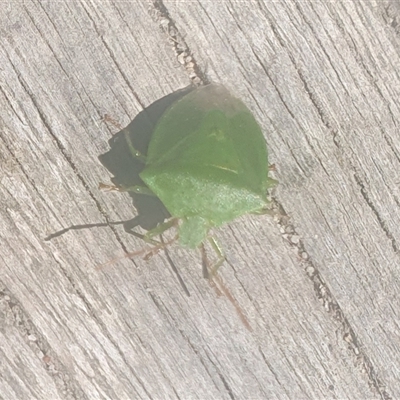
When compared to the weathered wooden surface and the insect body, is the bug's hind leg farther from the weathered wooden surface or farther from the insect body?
the insect body

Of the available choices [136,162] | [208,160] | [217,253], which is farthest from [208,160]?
[217,253]

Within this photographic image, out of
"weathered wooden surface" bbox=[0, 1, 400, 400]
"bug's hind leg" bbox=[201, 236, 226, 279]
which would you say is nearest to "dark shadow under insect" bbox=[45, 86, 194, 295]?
"weathered wooden surface" bbox=[0, 1, 400, 400]

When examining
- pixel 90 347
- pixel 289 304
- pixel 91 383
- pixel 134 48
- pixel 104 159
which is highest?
pixel 134 48

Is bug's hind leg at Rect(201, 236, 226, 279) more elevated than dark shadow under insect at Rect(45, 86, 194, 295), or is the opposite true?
dark shadow under insect at Rect(45, 86, 194, 295)

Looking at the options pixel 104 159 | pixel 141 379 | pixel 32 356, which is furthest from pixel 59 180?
pixel 141 379

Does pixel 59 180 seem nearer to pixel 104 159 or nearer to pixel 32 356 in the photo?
pixel 104 159

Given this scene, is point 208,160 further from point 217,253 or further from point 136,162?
point 217,253

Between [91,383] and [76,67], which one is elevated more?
[76,67]
